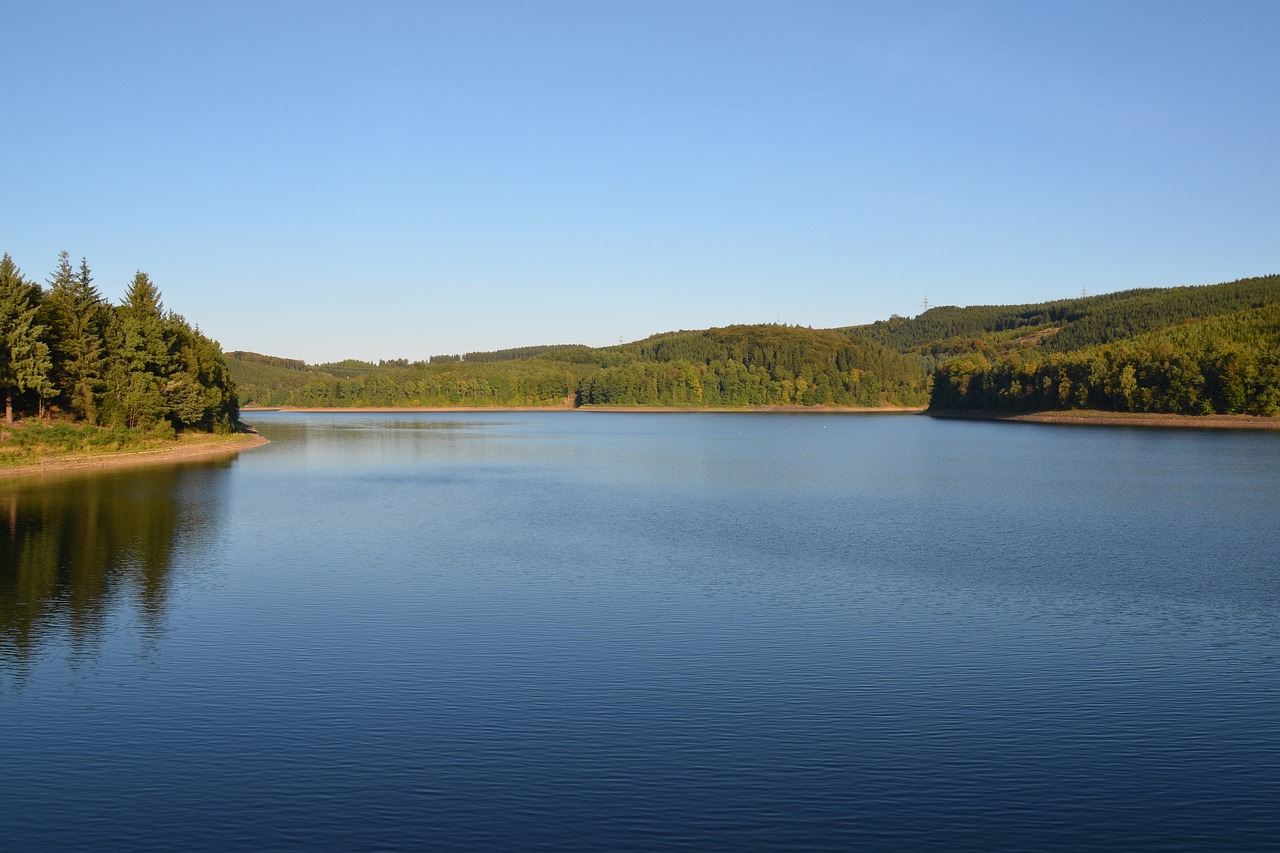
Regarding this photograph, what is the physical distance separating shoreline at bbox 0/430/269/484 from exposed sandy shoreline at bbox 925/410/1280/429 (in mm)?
102969

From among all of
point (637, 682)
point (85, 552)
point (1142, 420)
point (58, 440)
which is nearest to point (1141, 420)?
point (1142, 420)

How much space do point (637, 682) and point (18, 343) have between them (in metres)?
49.8

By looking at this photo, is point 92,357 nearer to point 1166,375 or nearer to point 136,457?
point 136,457

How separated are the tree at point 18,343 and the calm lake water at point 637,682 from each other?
23181mm

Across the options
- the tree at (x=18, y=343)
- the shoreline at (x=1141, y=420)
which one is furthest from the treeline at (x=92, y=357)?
the shoreline at (x=1141, y=420)

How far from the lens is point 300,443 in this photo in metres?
92.2

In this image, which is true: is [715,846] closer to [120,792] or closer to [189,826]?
[189,826]

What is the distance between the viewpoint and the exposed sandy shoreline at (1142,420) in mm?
116312

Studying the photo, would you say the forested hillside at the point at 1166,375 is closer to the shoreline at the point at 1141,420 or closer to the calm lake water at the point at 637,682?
the shoreline at the point at 1141,420

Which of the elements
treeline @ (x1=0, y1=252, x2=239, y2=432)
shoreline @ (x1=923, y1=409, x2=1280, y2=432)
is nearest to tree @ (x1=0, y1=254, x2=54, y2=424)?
treeline @ (x1=0, y1=252, x2=239, y2=432)

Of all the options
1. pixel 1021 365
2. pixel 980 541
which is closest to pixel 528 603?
pixel 980 541

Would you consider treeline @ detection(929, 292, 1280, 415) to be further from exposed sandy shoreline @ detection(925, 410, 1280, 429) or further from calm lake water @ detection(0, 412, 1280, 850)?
calm lake water @ detection(0, 412, 1280, 850)

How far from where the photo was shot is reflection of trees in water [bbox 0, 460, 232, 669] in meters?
19.5

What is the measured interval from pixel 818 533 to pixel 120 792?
79.7ft
